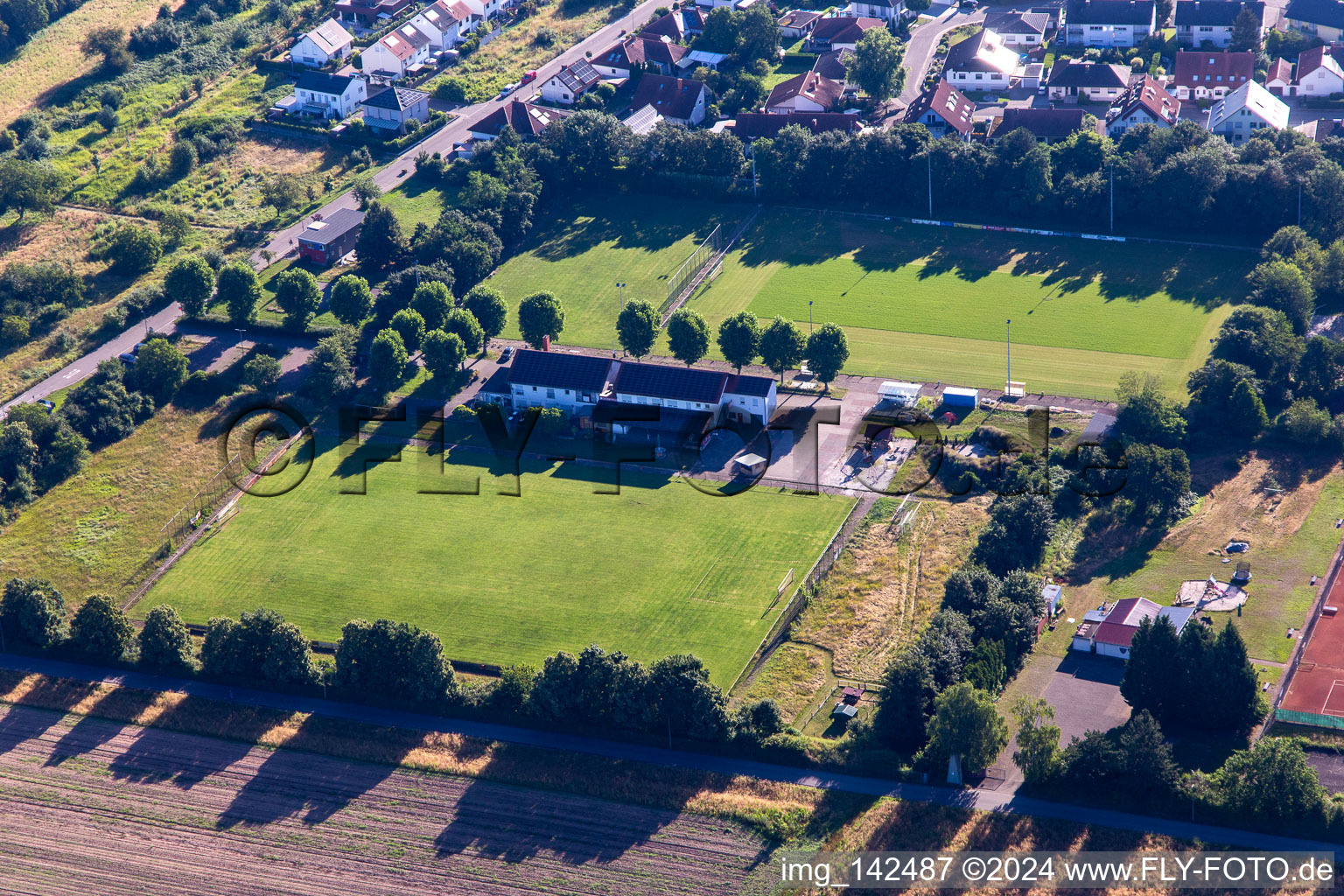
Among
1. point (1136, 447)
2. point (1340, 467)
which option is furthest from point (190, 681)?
point (1340, 467)

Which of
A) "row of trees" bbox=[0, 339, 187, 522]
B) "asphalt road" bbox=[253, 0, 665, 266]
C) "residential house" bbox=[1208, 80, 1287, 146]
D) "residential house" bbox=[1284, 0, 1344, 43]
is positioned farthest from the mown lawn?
"residential house" bbox=[1284, 0, 1344, 43]

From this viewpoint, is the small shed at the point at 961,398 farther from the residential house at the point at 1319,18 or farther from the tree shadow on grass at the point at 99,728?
the residential house at the point at 1319,18

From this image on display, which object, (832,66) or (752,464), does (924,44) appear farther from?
(752,464)

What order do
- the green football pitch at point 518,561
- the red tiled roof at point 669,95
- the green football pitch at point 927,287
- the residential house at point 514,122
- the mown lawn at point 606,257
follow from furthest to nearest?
the red tiled roof at point 669,95, the residential house at point 514,122, the mown lawn at point 606,257, the green football pitch at point 927,287, the green football pitch at point 518,561

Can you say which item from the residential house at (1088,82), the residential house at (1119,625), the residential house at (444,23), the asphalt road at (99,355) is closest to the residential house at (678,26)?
the residential house at (444,23)

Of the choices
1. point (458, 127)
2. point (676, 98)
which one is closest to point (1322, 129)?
point (676, 98)

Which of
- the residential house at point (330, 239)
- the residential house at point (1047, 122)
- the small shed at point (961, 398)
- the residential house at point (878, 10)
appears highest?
the residential house at point (878, 10)
